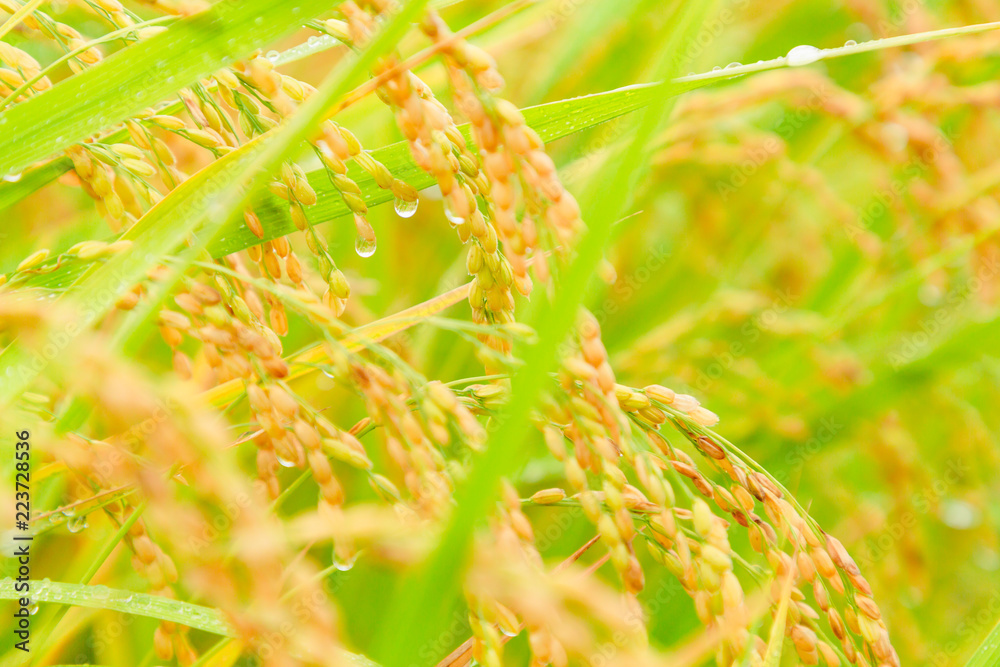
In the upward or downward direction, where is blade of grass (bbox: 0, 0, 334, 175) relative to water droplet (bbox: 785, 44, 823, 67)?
upward

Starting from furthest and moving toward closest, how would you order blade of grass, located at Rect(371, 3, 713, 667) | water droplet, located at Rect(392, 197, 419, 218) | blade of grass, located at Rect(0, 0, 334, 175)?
1. water droplet, located at Rect(392, 197, 419, 218)
2. blade of grass, located at Rect(0, 0, 334, 175)
3. blade of grass, located at Rect(371, 3, 713, 667)

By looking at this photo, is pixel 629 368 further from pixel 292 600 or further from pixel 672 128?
pixel 292 600

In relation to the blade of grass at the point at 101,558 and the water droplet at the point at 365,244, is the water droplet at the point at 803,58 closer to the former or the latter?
the water droplet at the point at 365,244

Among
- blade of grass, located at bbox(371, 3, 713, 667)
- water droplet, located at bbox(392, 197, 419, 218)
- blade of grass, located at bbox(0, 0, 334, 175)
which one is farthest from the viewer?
water droplet, located at bbox(392, 197, 419, 218)

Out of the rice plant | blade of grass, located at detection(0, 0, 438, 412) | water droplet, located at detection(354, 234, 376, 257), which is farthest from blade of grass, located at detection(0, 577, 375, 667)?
water droplet, located at detection(354, 234, 376, 257)

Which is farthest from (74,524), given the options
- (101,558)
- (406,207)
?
(406,207)

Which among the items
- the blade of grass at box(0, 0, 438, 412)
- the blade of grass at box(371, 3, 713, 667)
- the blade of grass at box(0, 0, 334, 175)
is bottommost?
the blade of grass at box(371, 3, 713, 667)

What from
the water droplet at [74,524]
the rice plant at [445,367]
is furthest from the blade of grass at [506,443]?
the water droplet at [74,524]

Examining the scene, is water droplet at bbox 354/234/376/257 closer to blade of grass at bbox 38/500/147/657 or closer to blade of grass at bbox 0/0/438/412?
blade of grass at bbox 0/0/438/412

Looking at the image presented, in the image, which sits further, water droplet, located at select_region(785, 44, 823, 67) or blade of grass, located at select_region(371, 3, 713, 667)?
water droplet, located at select_region(785, 44, 823, 67)
